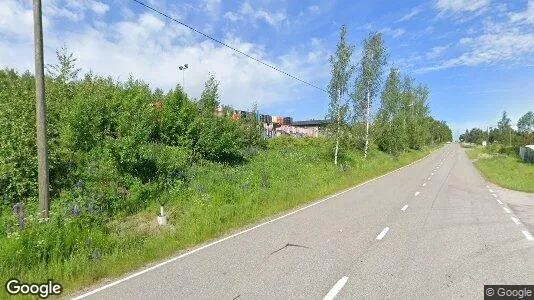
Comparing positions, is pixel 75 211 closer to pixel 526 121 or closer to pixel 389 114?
pixel 389 114

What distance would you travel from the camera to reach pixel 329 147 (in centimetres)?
3303

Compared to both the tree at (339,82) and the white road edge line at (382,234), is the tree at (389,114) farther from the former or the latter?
the white road edge line at (382,234)

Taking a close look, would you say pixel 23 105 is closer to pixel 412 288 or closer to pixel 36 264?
pixel 36 264

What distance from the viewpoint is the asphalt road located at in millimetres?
5754

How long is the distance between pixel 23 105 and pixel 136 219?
233 inches

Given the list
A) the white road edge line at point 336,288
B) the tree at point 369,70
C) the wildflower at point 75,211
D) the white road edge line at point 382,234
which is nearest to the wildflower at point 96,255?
the wildflower at point 75,211

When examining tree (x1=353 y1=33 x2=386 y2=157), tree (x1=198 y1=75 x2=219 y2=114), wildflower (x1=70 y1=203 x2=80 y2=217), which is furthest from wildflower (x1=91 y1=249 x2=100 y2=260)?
tree (x1=353 y1=33 x2=386 y2=157)

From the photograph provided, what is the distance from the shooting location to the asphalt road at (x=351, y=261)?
18.9ft

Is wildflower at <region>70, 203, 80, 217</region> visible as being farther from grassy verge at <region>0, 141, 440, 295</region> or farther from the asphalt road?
Result: the asphalt road

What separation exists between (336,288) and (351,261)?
5.01 feet

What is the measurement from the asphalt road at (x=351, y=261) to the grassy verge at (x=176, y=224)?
2.16 ft

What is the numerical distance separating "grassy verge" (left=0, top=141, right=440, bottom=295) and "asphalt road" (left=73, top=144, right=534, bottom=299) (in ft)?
2.16

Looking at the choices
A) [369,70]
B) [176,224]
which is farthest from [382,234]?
[369,70]

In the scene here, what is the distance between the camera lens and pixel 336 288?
19.0 ft
